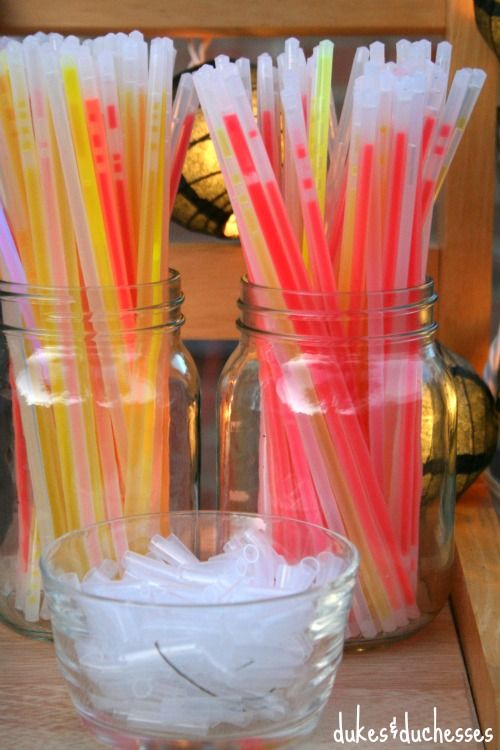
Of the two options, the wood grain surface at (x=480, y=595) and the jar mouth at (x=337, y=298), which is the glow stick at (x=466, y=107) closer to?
the jar mouth at (x=337, y=298)

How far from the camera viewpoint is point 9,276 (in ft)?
1.84

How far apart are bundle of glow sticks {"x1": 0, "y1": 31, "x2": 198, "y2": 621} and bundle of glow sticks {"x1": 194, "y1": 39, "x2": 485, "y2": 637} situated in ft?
0.15

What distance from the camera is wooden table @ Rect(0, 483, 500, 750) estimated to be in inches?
18.9

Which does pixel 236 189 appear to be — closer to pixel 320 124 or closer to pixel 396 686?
pixel 320 124

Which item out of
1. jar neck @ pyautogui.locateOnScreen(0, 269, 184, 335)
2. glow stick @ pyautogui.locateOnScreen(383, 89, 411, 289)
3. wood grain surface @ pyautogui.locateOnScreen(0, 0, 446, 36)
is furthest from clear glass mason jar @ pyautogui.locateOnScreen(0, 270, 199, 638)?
wood grain surface @ pyautogui.locateOnScreen(0, 0, 446, 36)

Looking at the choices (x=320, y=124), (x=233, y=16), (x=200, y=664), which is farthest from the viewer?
(x=233, y=16)

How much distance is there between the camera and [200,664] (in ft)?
1.41

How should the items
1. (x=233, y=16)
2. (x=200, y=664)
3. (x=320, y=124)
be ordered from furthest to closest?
(x=233, y=16) → (x=320, y=124) → (x=200, y=664)

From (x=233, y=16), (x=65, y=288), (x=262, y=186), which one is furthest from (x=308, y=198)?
(x=233, y=16)

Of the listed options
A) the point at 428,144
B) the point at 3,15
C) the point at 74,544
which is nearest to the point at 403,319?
the point at 428,144

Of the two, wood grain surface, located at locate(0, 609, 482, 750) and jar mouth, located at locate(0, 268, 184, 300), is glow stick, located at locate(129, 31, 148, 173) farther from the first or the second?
wood grain surface, located at locate(0, 609, 482, 750)

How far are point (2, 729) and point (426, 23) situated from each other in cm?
50

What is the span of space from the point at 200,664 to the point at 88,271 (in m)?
0.20

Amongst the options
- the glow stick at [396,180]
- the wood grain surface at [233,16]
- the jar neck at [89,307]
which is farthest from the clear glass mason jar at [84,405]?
the wood grain surface at [233,16]
